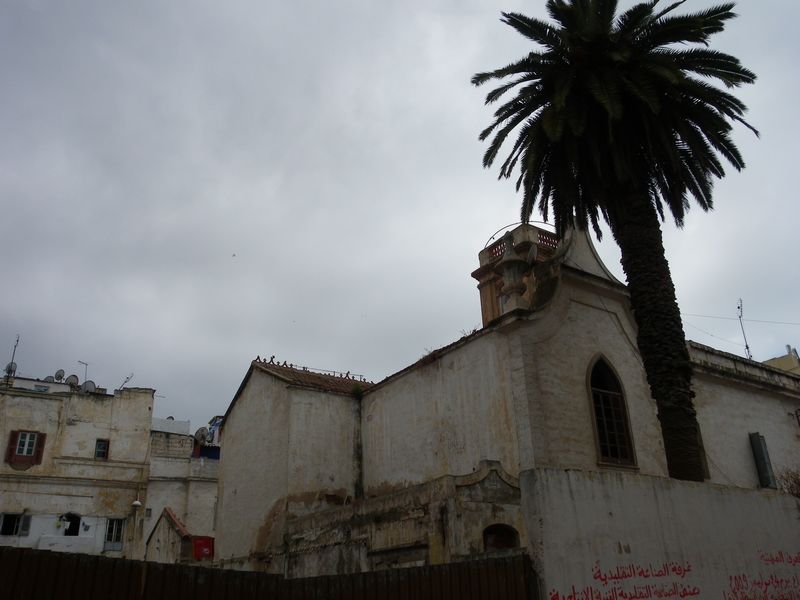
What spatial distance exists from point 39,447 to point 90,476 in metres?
2.52

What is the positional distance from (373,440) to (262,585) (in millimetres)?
12009

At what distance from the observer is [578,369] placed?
55.0 feet

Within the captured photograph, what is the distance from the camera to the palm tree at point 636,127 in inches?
551

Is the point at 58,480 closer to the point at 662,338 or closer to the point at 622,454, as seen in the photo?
the point at 622,454

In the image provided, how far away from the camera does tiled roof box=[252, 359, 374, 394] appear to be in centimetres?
2055

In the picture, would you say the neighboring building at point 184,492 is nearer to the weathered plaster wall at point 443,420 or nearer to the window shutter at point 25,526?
the window shutter at point 25,526

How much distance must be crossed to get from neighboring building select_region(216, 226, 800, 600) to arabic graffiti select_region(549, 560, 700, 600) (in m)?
0.03

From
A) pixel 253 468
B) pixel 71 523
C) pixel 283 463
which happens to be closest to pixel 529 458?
Result: pixel 283 463

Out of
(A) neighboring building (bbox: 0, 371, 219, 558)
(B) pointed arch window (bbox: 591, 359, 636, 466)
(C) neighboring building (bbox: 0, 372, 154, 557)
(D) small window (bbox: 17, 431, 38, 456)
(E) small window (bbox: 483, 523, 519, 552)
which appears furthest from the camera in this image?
(D) small window (bbox: 17, 431, 38, 456)

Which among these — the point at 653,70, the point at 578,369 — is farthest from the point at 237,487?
the point at 653,70

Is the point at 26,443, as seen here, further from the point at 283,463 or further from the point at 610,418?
the point at 610,418

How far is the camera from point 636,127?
15227 mm

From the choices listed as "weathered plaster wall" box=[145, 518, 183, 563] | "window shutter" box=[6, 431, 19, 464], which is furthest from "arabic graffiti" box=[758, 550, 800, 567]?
"window shutter" box=[6, 431, 19, 464]

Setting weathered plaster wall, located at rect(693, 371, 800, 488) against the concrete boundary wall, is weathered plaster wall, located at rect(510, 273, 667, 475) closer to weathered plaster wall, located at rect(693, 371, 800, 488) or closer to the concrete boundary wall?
weathered plaster wall, located at rect(693, 371, 800, 488)
